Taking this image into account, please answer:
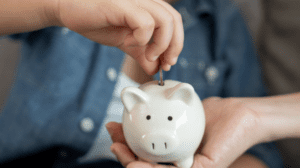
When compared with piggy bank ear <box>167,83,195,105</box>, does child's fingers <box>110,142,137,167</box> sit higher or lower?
lower

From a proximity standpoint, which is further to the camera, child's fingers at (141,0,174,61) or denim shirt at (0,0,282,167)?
denim shirt at (0,0,282,167)

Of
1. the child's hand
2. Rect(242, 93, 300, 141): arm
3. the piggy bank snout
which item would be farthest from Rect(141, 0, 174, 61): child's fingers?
Rect(242, 93, 300, 141): arm

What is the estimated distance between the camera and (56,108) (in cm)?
62

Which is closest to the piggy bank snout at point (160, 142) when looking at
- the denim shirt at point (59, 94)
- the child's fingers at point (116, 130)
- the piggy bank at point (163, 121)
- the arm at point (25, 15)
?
the piggy bank at point (163, 121)

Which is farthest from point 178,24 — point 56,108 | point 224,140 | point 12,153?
point 12,153

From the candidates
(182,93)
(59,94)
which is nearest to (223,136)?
(182,93)

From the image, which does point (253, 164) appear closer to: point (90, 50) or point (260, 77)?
point (260, 77)

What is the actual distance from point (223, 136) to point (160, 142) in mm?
159

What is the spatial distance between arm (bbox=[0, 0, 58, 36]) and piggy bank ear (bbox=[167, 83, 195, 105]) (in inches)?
13.0

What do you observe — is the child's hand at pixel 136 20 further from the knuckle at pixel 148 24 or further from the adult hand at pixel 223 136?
the adult hand at pixel 223 136

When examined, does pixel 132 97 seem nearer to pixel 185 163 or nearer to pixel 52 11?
pixel 185 163

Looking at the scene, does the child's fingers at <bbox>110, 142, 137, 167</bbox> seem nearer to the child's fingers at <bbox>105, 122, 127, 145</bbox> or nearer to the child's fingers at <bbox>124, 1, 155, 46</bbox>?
the child's fingers at <bbox>105, 122, 127, 145</bbox>

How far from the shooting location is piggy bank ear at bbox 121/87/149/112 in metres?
0.42

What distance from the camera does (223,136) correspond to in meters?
0.49
